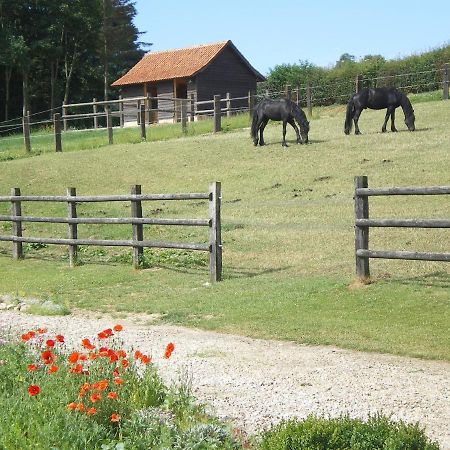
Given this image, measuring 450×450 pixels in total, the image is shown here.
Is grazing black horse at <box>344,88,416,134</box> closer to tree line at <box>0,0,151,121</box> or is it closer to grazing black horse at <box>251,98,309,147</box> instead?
grazing black horse at <box>251,98,309,147</box>

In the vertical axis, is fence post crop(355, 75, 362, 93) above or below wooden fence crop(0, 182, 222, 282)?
above

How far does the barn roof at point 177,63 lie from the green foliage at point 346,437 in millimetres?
41888

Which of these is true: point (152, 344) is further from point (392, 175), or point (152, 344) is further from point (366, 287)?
point (392, 175)

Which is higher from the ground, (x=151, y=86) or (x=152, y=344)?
(x=151, y=86)

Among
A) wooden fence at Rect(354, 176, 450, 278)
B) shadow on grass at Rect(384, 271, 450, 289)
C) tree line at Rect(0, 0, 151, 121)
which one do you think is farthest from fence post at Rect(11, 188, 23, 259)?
tree line at Rect(0, 0, 151, 121)

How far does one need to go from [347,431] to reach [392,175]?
15.7 meters

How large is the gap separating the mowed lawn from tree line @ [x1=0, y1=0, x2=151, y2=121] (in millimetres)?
31488

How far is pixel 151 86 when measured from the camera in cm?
4888

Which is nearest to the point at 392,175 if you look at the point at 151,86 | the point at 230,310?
the point at 230,310

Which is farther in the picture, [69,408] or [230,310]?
[230,310]

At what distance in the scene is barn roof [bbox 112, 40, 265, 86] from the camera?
153 feet

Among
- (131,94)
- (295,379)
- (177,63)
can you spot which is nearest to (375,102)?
(295,379)

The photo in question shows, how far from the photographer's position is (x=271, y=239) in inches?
614

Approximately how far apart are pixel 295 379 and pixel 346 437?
2282mm
